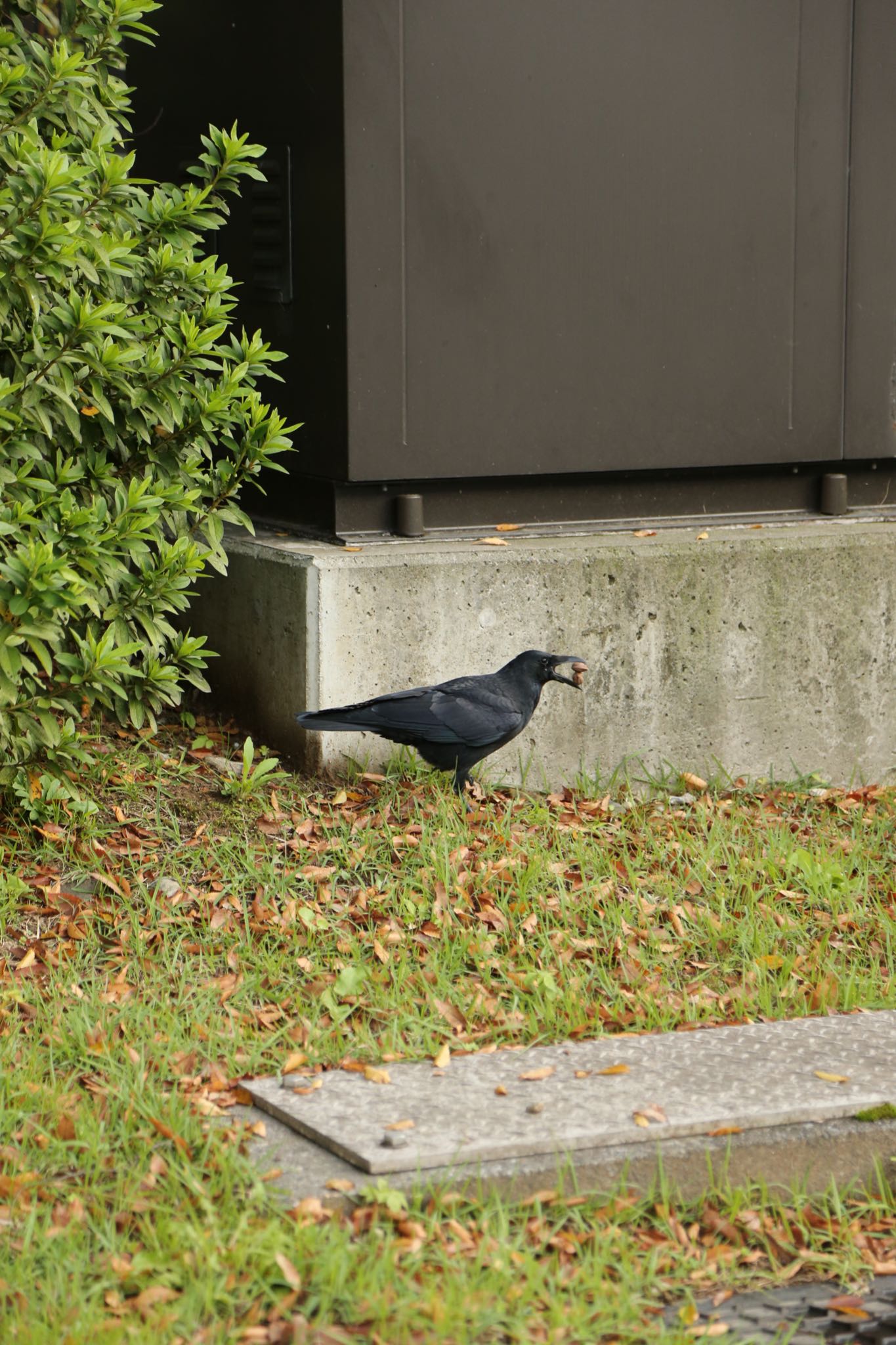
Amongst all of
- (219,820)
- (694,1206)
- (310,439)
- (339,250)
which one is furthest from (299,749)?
(694,1206)

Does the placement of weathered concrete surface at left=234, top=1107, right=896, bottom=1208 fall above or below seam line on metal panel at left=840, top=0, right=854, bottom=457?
below

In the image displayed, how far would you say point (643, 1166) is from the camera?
10.8ft

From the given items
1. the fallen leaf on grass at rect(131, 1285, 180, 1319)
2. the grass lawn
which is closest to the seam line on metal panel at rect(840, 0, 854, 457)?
the grass lawn

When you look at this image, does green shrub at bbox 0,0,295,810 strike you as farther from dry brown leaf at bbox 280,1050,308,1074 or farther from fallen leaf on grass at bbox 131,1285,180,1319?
fallen leaf on grass at bbox 131,1285,180,1319

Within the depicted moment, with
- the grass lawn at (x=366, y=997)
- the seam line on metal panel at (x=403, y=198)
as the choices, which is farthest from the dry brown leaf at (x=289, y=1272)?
the seam line on metal panel at (x=403, y=198)

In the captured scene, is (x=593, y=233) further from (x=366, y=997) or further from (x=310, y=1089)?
(x=310, y=1089)

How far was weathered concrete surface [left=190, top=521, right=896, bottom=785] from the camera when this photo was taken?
560 centimetres

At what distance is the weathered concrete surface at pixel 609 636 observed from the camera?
5.60 metres

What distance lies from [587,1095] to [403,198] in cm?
346

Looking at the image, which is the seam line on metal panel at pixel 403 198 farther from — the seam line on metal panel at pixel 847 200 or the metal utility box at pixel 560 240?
the seam line on metal panel at pixel 847 200

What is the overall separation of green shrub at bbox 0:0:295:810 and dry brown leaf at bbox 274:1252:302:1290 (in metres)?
2.12

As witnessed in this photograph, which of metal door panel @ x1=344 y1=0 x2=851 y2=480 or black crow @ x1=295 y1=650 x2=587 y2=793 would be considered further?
metal door panel @ x1=344 y1=0 x2=851 y2=480

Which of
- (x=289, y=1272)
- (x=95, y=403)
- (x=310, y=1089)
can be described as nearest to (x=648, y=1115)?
(x=310, y=1089)

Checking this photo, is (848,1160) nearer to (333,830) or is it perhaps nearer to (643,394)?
(333,830)
